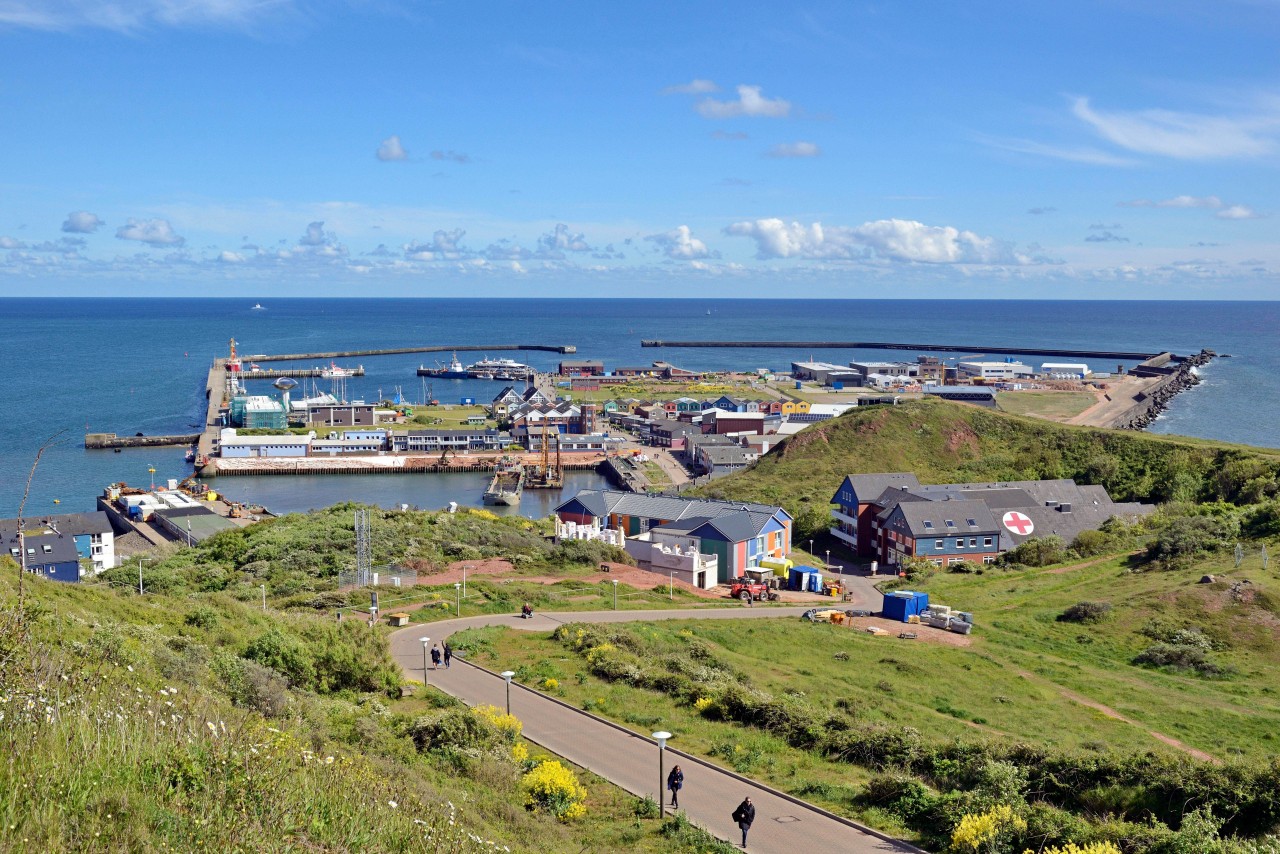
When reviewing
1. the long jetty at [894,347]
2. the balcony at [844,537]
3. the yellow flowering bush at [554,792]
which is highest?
the long jetty at [894,347]

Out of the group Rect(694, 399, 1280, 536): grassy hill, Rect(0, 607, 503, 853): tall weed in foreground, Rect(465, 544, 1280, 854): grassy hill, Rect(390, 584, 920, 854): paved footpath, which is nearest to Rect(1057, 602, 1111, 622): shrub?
Rect(465, 544, 1280, 854): grassy hill

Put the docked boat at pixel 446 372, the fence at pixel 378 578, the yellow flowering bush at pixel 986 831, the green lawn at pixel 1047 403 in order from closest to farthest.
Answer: the yellow flowering bush at pixel 986 831 < the fence at pixel 378 578 < the green lawn at pixel 1047 403 < the docked boat at pixel 446 372

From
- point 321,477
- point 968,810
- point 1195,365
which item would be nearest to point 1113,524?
point 968,810

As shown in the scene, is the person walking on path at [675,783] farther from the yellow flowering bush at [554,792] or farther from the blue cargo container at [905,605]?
the blue cargo container at [905,605]

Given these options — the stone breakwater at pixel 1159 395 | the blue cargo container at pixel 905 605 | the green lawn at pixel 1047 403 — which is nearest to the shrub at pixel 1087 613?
the blue cargo container at pixel 905 605

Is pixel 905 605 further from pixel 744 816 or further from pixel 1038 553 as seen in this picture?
pixel 744 816

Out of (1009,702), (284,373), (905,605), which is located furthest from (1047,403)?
(284,373)
